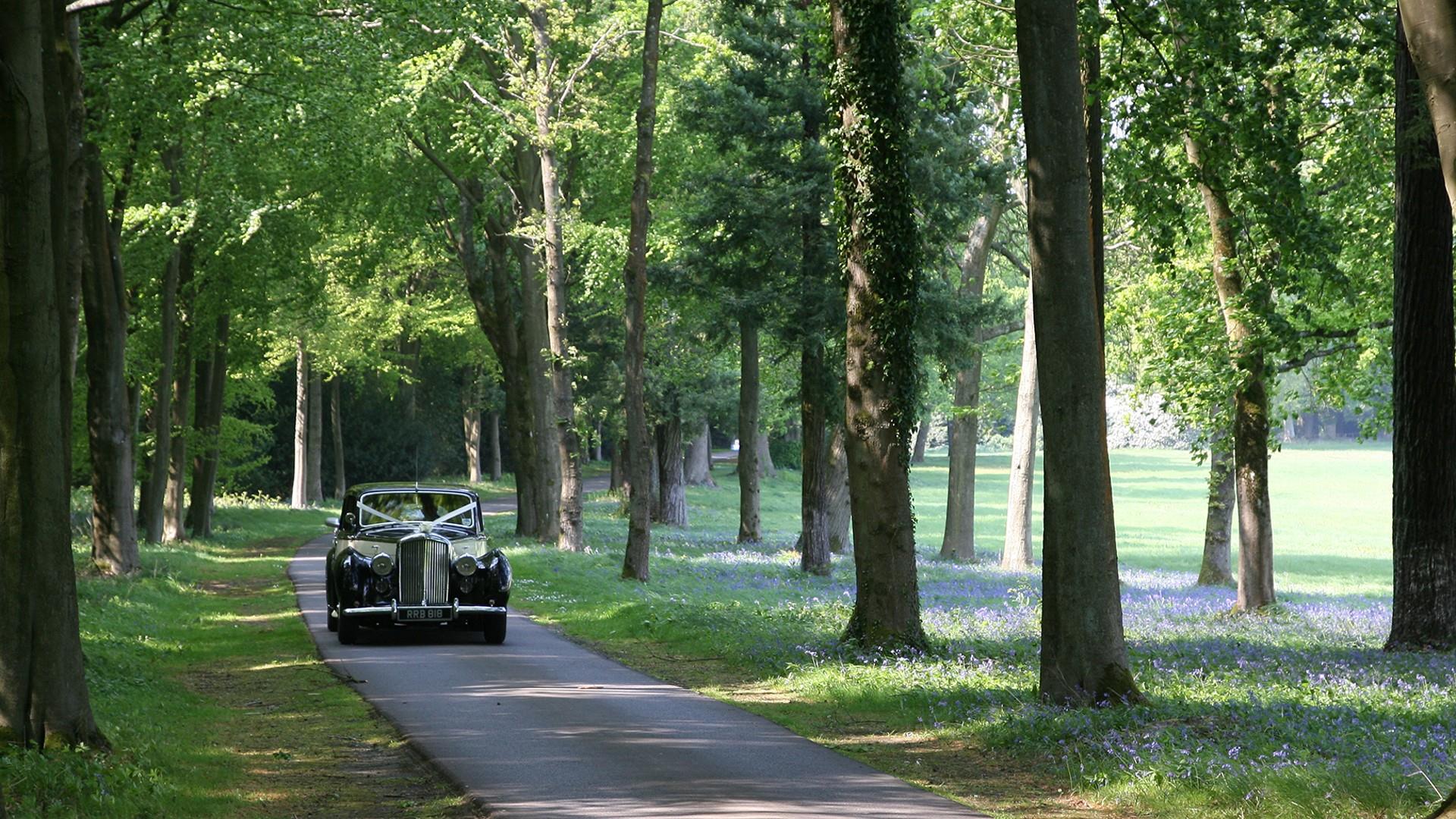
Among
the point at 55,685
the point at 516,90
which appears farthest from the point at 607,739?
the point at 516,90

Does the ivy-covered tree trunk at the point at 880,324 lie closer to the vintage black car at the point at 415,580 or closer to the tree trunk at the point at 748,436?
the vintage black car at the point at 415,580

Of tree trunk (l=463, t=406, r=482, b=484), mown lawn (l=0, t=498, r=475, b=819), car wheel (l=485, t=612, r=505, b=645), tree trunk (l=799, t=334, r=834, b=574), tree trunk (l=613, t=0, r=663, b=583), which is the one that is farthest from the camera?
tree trunk (l=463, t=406, r=482, b=484)

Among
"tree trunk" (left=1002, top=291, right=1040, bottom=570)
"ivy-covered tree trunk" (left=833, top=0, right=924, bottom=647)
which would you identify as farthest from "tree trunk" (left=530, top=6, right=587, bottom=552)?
"ivy-covered tree trunk" (left=833, top=0, right=924, bottom=647)

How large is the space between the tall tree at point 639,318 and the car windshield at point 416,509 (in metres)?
5.92

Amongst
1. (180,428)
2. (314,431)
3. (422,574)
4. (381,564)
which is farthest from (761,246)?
(314,431)

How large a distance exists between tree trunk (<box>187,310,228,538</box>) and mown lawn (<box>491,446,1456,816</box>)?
11.8m

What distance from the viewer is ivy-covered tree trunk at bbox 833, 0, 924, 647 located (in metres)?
14.5

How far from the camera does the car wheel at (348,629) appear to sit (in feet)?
55.4

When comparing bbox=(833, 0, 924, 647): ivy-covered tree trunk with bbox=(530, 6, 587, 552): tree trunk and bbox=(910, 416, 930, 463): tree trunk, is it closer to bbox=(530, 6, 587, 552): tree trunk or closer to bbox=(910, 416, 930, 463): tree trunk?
bbox=(530, 6, 587, 552): tree trunk

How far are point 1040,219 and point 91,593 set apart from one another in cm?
1515

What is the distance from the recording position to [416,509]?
59.4 feet

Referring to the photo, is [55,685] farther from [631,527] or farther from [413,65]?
[413,65]

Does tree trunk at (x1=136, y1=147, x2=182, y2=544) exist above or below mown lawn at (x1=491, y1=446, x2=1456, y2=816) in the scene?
above

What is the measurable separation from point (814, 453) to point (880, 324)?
1094 cm
